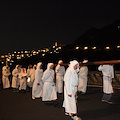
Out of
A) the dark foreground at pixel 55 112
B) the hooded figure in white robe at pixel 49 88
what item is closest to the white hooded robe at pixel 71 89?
the dark foreground at pixel 55 112

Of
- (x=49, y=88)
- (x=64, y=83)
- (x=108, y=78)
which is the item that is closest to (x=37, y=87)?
(x=49, y=88)

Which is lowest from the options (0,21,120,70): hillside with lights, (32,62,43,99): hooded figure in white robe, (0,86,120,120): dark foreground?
(0,86,120,120): dark foreground

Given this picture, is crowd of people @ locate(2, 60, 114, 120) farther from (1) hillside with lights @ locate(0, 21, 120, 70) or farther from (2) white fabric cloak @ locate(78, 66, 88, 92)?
(1) hillside with lights @ locate(0, 21, 120, 70)

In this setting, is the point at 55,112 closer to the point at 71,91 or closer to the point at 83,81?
the point at 71,91

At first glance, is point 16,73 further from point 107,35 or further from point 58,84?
point 107,35

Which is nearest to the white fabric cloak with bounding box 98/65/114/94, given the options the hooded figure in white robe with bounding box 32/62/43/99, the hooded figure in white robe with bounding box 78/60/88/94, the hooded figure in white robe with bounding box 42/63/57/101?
the hooded figure in white robe with bounding box 42/63/57/101

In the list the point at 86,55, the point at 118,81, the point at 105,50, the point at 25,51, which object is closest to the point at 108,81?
the point at 118,81

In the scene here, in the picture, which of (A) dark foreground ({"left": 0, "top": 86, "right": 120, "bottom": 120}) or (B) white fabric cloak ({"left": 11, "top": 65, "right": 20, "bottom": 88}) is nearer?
(A) dark foreground ({"left": 0, "top": 86, "right": 120, "bottom": 120})

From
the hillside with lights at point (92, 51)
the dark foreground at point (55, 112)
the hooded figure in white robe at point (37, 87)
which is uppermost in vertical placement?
the hillside with lights at point (92, 51)

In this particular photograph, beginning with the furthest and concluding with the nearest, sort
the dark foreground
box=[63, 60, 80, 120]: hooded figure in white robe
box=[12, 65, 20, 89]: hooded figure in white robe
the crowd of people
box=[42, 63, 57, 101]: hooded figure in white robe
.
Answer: box=[12, 65, 20, 89]: hooded figure in white robe, box=[42, 63, 57, 101]: hooded figure in white robe, the dark foreground, the crowd of people, box=[63, 60, 80, 120]: hooded figure in white robe

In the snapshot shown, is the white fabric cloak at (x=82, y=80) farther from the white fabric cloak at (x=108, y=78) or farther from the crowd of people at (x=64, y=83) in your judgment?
the white fabric cloak at (x=108, y=78)

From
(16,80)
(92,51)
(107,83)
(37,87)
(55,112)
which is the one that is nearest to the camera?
(55,112)

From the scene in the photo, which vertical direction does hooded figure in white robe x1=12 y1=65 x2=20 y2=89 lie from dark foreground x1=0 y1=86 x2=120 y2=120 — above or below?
above

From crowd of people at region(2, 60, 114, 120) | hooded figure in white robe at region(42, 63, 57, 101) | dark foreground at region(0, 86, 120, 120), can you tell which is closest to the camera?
crowd of people at region(2, 60, 114, 120)
